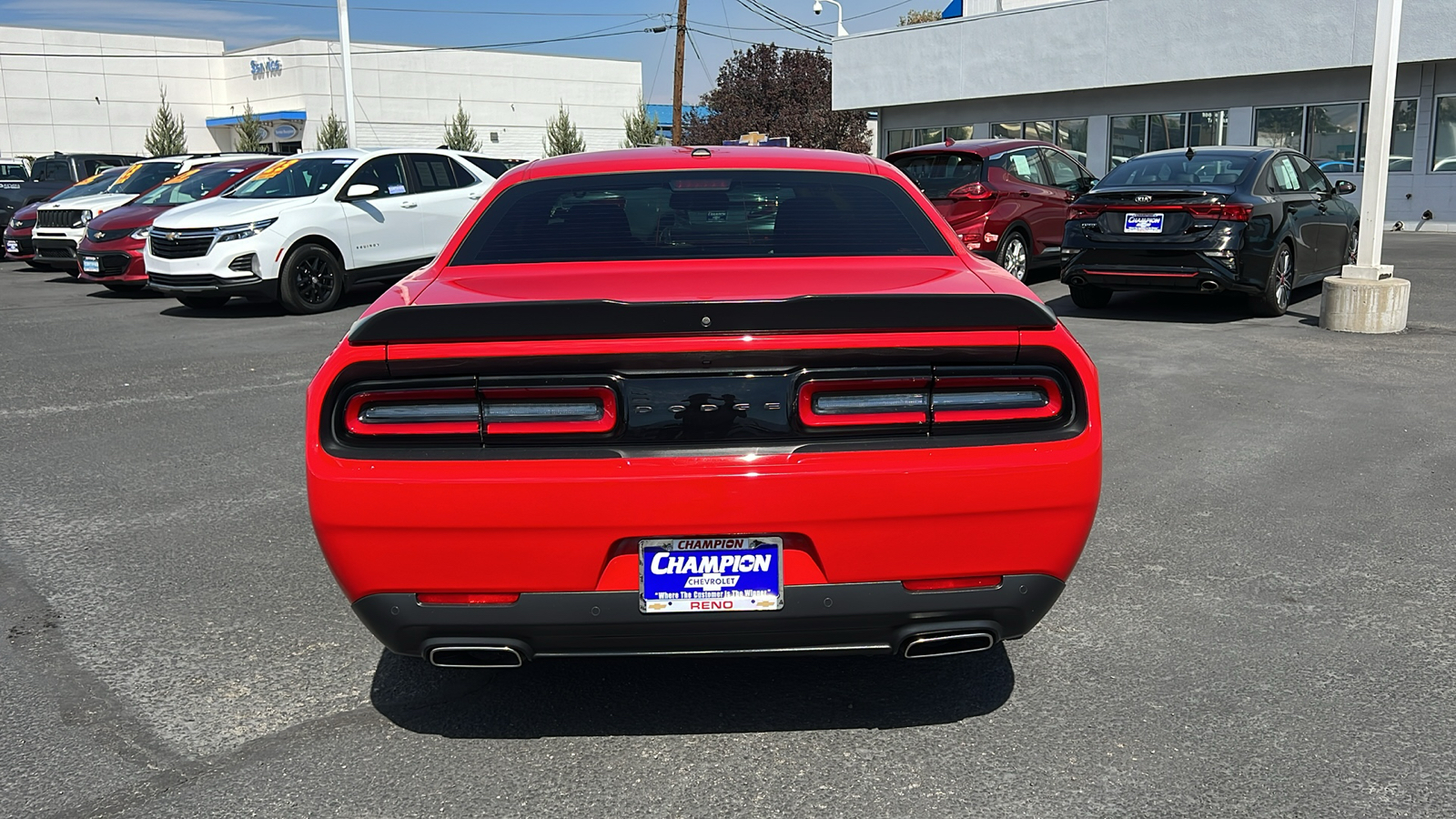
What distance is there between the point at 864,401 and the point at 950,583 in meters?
0.48

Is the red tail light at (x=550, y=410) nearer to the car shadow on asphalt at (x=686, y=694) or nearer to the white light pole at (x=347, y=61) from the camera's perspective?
the car shadow on asphalt at (x=686, y=694)

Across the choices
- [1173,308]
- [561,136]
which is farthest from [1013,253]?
[561,136]

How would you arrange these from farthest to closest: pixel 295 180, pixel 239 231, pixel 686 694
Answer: pixel 295 180
pixel 239 231
pixel 686 694

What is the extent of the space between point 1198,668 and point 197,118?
237 ft

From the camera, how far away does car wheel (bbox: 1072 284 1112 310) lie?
1185cm

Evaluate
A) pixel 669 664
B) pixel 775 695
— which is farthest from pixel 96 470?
pixel 775 695

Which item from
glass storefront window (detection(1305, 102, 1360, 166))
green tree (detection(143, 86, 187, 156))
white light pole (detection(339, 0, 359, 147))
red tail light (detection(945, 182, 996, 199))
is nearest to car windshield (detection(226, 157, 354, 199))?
red tail light (detection(945, 182, 996, 199))

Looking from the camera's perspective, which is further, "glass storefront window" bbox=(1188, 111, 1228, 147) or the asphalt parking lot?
"glass storefront window" bbox=(1188, 111, 1228, 147)

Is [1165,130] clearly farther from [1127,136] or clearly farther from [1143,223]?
[1143,223]

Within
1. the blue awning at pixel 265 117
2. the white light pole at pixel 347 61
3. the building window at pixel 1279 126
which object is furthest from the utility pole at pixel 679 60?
the blue awning at pixel 265 117

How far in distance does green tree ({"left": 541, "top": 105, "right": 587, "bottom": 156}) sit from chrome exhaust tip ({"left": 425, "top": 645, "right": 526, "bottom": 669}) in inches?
2377

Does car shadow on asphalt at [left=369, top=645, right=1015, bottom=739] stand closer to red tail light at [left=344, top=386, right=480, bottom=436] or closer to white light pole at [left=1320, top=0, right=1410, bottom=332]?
red tail light at [left=344, top=386, right=480, bottom=436]

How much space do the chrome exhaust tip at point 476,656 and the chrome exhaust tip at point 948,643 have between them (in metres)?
0.94

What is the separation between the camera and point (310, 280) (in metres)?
13.0
